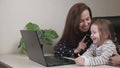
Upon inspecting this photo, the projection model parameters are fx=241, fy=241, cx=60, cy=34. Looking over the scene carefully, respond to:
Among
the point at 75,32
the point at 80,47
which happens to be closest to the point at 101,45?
the point at 80,47

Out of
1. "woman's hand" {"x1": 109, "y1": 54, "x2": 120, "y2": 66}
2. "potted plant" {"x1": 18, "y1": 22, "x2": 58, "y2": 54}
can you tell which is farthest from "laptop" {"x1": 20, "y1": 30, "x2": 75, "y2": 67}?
"potted plant" {"x1": 18, "y1": 22, "x2": 58, "y2": 54}

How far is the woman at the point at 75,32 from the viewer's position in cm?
199

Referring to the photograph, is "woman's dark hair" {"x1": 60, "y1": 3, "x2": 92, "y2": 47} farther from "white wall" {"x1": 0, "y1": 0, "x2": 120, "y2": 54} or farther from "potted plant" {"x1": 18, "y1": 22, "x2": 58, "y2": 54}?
"white wall" {"x1": 0, "y1": 0, "x2": 120, "y2": 54}

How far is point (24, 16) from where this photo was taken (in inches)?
88.7

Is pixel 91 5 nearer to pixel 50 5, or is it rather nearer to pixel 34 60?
pixel 50 5

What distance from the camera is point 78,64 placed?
156 cm

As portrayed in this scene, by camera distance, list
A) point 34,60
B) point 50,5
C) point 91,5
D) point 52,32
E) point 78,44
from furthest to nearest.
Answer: point 91,5 < point 50,5 < point 52,32 < point 78,44 < point 34,60

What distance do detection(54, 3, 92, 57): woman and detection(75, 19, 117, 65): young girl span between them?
0.35 metres

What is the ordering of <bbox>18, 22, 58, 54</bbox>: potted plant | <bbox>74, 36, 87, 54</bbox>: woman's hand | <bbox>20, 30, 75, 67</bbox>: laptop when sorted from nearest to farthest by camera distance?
<bbox>20, 30, 75, 67</bbox>: laptop → <bbox>74, 36, 87, 54</bbox>: woman's hand → <bbox>18, 22, 58, 54</bbox>: potted plant

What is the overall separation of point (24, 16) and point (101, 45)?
3.02 feet

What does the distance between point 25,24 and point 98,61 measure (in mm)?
953

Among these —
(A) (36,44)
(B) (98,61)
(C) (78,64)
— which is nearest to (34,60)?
(A) (36,44)

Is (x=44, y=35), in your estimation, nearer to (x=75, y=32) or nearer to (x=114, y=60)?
(x=75, y=32)

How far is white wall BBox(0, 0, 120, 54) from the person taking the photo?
218 centimetres
